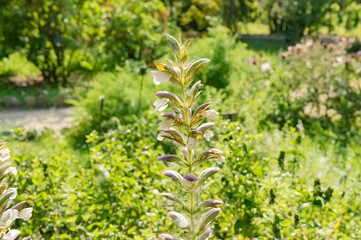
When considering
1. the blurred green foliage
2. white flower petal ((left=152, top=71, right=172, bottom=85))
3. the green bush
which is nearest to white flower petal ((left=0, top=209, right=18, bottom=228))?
white flower petal ((left=152, top=71, right=172, bottom=85))

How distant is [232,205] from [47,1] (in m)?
7.14

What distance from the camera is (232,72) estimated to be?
5.39 meters

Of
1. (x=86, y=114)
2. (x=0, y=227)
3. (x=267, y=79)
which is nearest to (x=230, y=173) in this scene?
(x=0, y=227)

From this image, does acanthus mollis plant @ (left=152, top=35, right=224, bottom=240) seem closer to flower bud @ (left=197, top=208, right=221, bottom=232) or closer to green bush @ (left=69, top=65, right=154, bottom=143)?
flower bud @ (left=197, top=208, right=221, bottom=232)

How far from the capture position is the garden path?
590 centimetres

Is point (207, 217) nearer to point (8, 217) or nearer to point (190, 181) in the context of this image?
point (190, 181)

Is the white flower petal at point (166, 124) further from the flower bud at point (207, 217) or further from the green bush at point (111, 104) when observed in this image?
the green bush at point (111, 104)

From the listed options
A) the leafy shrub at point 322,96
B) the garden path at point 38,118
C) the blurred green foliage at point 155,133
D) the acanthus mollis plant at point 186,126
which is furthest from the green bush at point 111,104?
the acanthus mollis plant at point 186,126

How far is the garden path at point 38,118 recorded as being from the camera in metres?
5.90

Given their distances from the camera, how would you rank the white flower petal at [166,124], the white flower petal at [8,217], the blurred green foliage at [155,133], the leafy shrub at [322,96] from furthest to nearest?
the leafy shrub at [322,96], the blurred green foliage at [155,133], the white flower petal at [166,124], the white flower petal at [8,217]

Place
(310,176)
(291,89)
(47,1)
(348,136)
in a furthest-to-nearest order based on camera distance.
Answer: (47,1) → (291,89) → (348,136) → (310,176)

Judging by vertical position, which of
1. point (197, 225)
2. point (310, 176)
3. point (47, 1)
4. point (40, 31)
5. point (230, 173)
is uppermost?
point (47, 1)

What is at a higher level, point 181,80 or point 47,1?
point 47,1

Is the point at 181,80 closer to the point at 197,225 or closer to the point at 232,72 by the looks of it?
the point at 197,225
